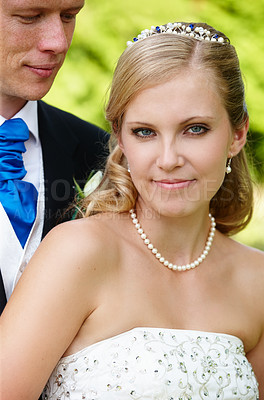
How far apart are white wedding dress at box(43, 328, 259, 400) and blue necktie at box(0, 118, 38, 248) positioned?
81cm

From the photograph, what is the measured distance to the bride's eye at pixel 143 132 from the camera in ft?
9.90

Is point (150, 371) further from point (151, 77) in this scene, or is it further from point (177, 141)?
point (151, 77)

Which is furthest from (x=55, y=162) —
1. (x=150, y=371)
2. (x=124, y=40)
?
(x=124, y=40)

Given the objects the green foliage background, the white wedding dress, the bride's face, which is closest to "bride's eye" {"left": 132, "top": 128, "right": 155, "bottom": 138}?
the bride's face

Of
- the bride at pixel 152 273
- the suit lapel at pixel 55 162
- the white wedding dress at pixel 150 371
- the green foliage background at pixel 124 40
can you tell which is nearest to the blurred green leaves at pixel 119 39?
the green foliage background at pixel 124 40

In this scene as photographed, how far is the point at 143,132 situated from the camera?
9.96ft

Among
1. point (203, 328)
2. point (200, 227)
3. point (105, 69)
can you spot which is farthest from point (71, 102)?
point (203, 328)

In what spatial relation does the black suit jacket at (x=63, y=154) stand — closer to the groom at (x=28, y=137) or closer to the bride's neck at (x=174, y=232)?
the groom at (x=28, y=137)

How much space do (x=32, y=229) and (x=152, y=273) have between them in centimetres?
70

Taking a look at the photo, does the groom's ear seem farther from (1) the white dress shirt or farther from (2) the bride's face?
(1) the white dress shirt

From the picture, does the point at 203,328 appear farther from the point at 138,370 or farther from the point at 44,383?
the point at 44,383

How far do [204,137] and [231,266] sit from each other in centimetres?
80

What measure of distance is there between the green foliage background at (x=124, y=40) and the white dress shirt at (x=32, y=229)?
2.52 m

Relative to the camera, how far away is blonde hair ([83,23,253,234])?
2.98 metres
